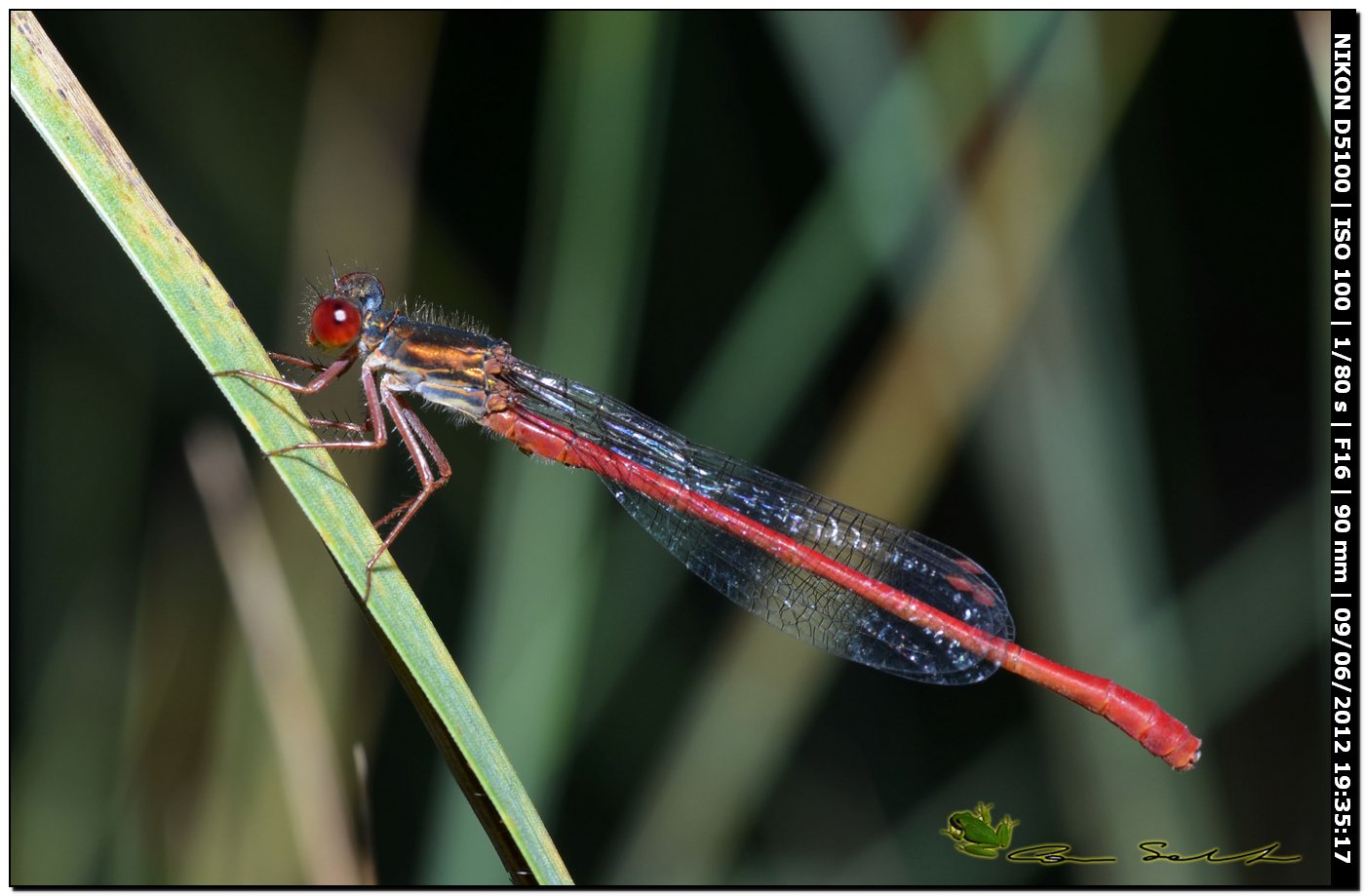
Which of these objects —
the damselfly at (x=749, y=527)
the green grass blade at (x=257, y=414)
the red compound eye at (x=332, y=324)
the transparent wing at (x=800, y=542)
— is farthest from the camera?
the transparent wing at (x=800, y=542)

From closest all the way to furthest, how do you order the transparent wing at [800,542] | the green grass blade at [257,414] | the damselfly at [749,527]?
the green grass blade at [257,414], the damselfly at [749,527], the transparent wing at [800,542]

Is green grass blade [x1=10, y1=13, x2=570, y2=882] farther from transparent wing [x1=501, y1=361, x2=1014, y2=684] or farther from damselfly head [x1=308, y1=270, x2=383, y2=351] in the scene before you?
transparent wing [x1=501, y1=361, x2=1014, y2=684]

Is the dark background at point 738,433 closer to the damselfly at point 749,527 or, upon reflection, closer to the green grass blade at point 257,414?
the damselfly at point 749,527

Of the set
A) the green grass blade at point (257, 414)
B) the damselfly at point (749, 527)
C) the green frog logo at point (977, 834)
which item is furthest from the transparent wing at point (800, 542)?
the green grass blade at point (257, 414)

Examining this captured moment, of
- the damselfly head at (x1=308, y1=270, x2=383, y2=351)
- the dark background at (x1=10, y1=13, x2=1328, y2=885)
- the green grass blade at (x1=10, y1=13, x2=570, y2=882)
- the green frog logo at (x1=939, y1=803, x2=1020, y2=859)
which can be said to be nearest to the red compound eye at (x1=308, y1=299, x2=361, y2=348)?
the damselfly head at (x1=308, y1=270, x2=383, y2=351)

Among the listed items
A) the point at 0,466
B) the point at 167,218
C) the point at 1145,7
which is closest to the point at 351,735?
the point at 0,466

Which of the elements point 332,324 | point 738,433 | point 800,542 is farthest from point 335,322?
point 800,542
